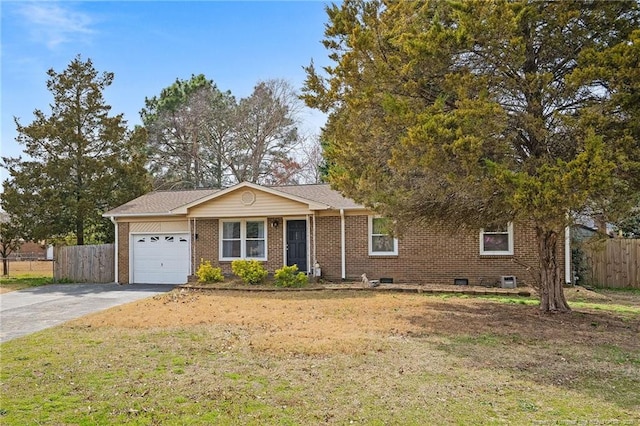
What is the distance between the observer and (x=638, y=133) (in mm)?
7473

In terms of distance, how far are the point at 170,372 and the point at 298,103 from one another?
90.0ft

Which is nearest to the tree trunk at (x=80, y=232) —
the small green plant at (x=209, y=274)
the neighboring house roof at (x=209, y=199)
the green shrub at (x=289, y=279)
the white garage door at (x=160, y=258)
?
the neighboring house roof at (x=209, y=199)

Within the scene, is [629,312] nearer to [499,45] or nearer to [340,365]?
[499,45]

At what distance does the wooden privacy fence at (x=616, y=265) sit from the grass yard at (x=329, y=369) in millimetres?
5761

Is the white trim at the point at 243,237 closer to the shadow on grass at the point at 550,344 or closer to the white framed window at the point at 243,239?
the white framed window at the point at 243,239

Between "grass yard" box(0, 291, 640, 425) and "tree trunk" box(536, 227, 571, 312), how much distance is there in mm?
344

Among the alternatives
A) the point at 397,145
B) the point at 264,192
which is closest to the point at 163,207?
the point at 264,192

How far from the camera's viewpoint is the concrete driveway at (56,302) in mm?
9414

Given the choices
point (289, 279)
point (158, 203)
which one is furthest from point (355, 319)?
point (158, 203)

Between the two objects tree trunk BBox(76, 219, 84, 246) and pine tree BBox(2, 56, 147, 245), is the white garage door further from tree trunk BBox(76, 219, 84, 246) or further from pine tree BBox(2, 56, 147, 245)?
tree trunk BBox(76, 219, 84, 246)

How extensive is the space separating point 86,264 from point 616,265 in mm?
19432

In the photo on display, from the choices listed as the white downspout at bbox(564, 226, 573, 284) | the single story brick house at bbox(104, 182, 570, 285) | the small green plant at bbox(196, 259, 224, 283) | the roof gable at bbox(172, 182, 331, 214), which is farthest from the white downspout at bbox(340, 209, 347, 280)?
the white downspout at bbox(564, 226, 573, 284)

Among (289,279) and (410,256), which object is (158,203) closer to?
(289,279)

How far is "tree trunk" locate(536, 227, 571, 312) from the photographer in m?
9.34
